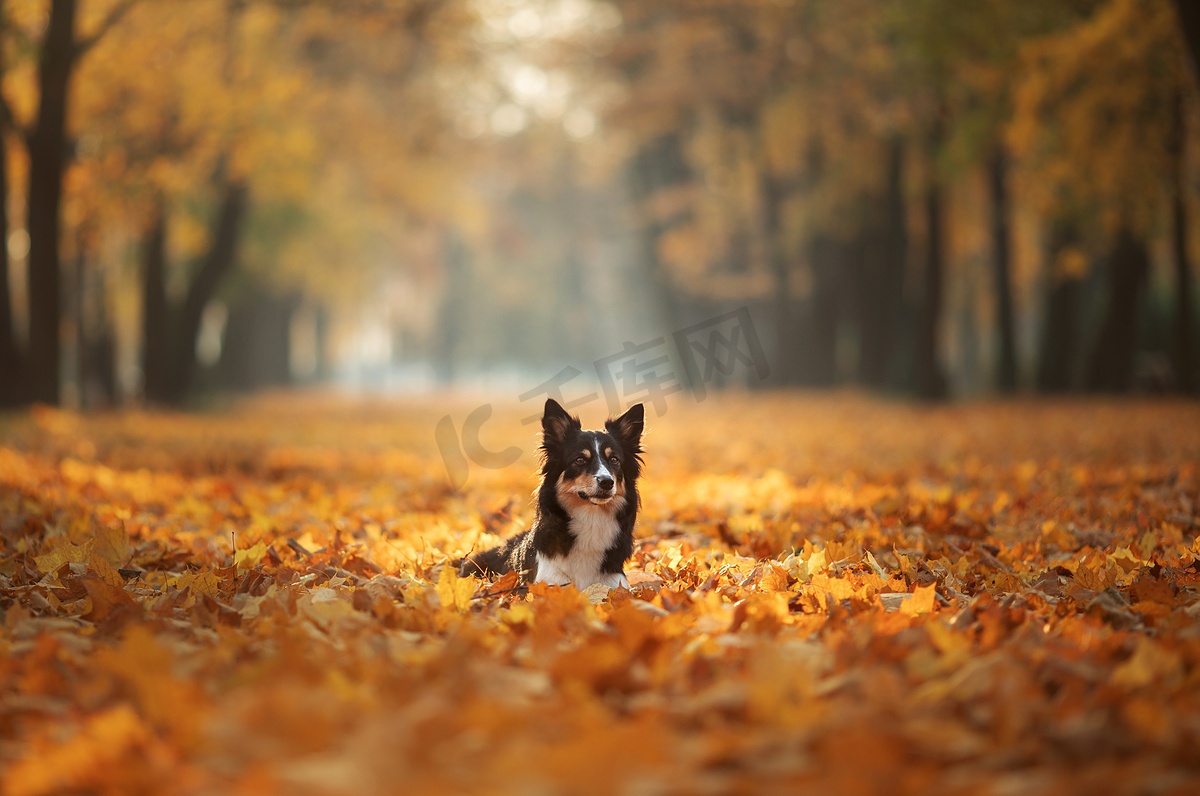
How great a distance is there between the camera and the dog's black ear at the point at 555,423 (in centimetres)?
473

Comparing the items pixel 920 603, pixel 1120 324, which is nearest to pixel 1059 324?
pixel 1120 324

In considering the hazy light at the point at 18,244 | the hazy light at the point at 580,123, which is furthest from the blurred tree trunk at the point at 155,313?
the hazy light at the point at 580,123

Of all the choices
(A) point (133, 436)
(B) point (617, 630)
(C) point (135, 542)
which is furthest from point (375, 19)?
(B) point (617, 630)

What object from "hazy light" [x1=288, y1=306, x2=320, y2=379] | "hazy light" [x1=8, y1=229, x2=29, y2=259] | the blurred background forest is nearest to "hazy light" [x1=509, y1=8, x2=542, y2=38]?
the blurred background forest

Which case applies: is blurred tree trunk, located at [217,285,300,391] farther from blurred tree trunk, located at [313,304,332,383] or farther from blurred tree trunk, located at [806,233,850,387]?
blurred tree trunk, located at [806,233,850,387]

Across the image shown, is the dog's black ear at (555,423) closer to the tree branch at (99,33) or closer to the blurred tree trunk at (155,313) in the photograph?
the tree branch at (99,33)

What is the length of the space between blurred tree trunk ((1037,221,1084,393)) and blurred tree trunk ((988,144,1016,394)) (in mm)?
770

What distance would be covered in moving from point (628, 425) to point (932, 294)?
1530cm

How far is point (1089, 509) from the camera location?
5824 millimetres

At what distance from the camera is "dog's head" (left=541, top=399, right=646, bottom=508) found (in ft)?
14.4

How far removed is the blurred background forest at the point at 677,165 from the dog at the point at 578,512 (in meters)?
7.43

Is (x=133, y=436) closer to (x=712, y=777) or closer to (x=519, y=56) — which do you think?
(x=712, y=777)

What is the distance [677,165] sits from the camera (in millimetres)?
30844

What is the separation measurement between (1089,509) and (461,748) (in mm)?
5241
